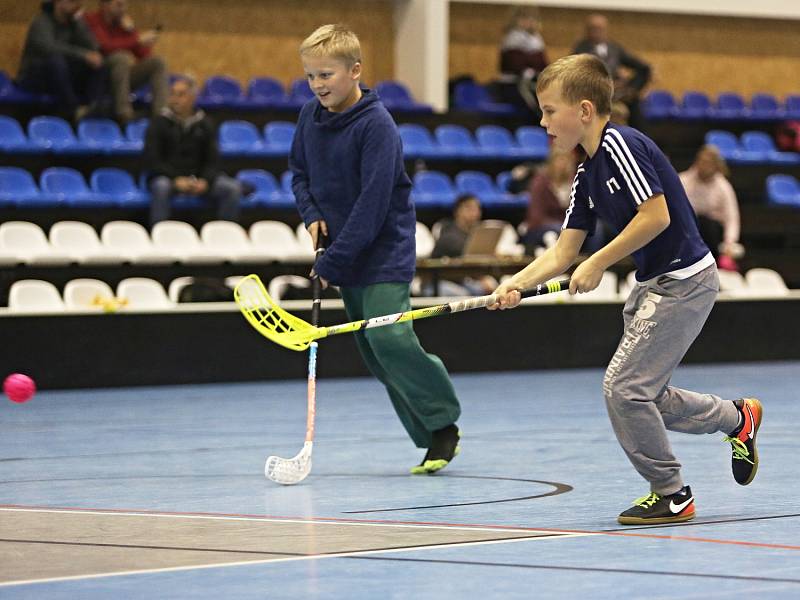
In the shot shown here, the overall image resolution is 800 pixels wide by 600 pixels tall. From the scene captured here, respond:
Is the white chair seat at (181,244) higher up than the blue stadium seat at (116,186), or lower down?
lower down

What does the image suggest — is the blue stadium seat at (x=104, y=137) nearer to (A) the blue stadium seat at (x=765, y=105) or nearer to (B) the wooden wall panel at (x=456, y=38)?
(B) the wooden wall panel at (x=456, y=38)

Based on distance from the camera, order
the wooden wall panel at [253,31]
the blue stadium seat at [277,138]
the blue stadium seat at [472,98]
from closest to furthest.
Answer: the blue stadium seat at [277,138] < the blue stadium seat at [472,98] < the wooden wall panel at [253,31]

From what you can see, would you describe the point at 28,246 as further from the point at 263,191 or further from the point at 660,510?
the point at 660,510

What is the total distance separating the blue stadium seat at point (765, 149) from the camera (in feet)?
52.9

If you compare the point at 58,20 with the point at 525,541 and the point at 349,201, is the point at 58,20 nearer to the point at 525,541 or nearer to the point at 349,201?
the point at 349,201

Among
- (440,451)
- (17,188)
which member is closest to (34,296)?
(17,188)

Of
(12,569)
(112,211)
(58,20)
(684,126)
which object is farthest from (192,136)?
(12,569)

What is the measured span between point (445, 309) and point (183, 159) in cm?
766

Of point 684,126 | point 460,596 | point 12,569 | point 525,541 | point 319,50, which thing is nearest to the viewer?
point 460,596

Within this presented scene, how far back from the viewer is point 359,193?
568 centimetres

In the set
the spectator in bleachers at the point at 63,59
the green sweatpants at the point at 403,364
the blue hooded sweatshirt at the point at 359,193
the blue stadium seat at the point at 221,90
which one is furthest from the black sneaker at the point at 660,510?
the blue stadium seat at the point at 221,90

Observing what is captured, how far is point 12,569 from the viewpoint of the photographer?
378cm

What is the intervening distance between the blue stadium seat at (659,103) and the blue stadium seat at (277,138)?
4787 millimetres

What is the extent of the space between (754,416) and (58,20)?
9419mm
